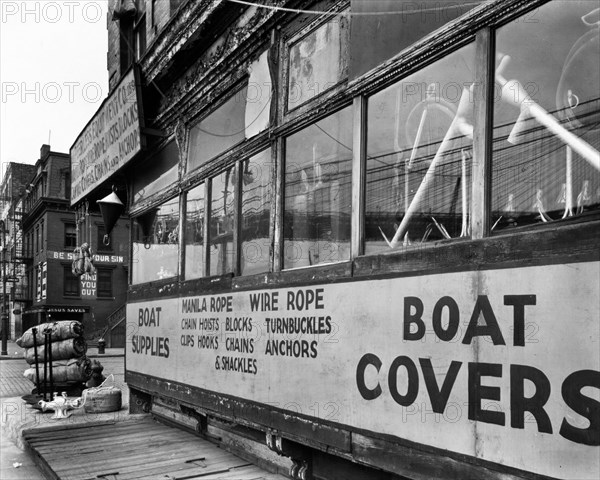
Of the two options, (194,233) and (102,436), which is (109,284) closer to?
(102,436)

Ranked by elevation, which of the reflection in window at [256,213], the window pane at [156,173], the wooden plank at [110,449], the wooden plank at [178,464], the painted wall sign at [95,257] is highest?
the window pane at [156,173]

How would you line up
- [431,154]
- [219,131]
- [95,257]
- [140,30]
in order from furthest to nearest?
[95,257]
[140,30]
[219,131]
[431,154]

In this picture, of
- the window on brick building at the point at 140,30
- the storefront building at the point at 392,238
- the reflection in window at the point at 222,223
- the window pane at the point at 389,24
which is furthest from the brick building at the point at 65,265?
the window pane at the point at 389,24

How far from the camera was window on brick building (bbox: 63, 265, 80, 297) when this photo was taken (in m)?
38.6

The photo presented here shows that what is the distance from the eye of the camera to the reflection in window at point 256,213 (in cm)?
532

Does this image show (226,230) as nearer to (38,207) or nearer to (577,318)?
(577,318)

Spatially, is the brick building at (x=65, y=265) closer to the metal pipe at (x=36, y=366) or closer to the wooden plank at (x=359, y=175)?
the metal pipe at (x=36, y=366)

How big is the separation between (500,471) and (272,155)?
3233 millimetres

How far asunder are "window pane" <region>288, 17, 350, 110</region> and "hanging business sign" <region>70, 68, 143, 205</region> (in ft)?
12.0

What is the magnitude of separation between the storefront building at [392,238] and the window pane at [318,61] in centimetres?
2

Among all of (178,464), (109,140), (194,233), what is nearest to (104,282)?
(109,140)

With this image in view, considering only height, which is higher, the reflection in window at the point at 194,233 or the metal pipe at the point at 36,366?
the reflection in window at the point at 194,233

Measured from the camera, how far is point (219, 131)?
6441 mm

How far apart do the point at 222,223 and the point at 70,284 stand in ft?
117
